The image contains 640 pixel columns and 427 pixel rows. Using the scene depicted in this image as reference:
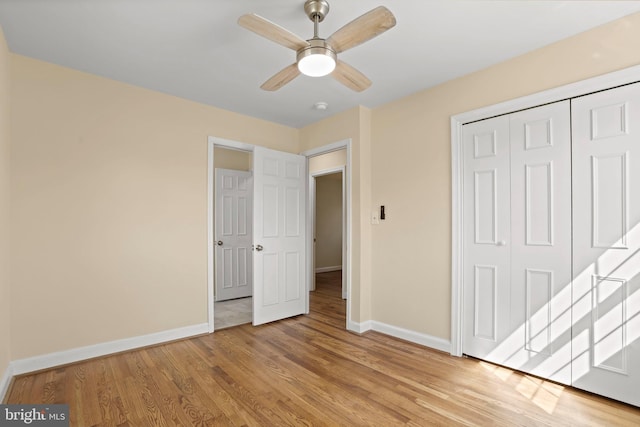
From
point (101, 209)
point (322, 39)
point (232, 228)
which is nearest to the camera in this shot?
point (322, 39)

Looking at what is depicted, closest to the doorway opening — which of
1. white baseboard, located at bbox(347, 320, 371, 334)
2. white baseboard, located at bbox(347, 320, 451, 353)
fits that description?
white baseboard, located at bbox(347, 320, 371, 334)

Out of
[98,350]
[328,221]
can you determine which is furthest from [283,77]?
[328,221]

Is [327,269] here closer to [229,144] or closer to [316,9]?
[229,144]

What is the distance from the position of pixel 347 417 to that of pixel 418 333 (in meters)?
1.47

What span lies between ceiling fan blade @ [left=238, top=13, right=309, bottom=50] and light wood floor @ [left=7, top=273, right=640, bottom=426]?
2273 millimetres

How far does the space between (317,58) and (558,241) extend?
2205 millimetres

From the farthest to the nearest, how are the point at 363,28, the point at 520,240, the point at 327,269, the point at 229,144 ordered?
the point at 327,269
the point at 229,144
the point at 520,240
the point at 363,28

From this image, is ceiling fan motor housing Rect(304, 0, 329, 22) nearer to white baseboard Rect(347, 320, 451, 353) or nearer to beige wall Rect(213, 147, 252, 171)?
white baseboard Rect(347, 320, 451, 353)

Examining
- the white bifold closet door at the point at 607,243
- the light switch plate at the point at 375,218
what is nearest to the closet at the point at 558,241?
the white bifold closet door at the point at 607,243

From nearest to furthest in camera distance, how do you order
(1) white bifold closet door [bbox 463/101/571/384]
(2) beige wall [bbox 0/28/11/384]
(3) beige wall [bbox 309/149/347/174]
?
(2) beige wall [bbox 0/28/11/384] → (1) white bifold closet door [bbox 463/101/571/384] → (3) beige wall [bbox 309/149/347/174]

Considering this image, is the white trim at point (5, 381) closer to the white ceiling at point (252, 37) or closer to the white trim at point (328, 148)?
the white ceiling at point (252, 37)

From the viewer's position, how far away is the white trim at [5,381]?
2170 mm

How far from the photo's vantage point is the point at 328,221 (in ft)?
26.5

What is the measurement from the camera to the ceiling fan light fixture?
1816 mm
